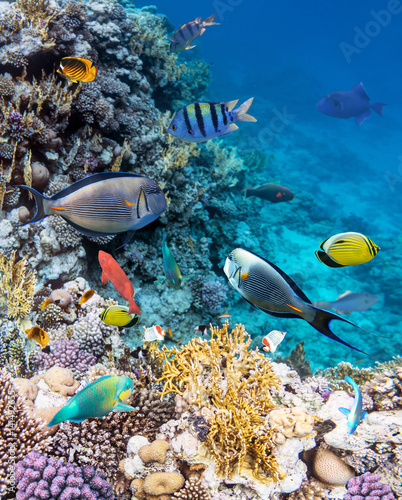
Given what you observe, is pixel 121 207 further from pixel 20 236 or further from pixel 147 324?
pixel 147 324

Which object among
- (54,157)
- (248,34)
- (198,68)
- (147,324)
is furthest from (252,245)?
(248,34)

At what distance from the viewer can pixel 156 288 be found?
6.02 metres

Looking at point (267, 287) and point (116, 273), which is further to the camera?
point (116, 273)

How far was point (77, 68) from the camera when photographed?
154 inches

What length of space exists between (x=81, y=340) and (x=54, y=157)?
315 centimetres

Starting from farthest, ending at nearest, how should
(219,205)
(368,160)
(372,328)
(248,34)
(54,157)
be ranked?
(248,34)
(368,160)
(372,328)
(219,205)
(54,157)

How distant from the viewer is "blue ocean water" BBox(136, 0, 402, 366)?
11000 mm

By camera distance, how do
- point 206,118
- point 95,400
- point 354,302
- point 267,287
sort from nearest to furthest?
point 267,287
point 95,400
point 206,118
point 354,302

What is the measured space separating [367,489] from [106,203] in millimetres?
3545

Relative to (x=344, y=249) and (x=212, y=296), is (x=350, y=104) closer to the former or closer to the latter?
(x=212, y=296)

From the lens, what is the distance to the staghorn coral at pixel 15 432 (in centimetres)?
223

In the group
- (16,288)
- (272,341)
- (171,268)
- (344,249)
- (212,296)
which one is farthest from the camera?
(212,296)

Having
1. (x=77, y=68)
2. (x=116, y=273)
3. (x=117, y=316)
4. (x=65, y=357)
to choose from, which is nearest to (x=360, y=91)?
(x=77, y=68)

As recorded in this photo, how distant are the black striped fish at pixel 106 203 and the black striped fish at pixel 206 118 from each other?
0.95 meters
